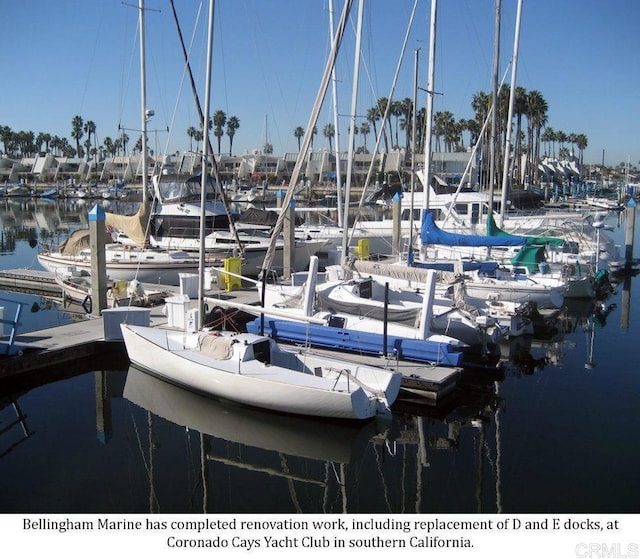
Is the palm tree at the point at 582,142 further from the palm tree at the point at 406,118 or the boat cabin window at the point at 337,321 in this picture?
the boat cabin window at the point at 337,321

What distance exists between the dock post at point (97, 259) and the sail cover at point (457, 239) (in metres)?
11.1

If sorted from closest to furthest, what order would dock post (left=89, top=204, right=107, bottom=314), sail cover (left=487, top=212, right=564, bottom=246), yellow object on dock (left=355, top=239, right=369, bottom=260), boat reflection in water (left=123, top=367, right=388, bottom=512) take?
boat reflection in water (left=123, top=367, right=388, bottom=512)
dock post (left=89, top=204, right=107, bottom=314)
sail cover (left=487, top=212, right=564, bottom=246)
yellow object on dock (left=355, top=239, right=369, bottom=260)

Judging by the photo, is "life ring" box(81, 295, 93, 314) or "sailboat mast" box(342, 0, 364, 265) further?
"life ring" box(81, 295, 93, 314)

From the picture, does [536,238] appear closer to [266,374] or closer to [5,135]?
[266,374]

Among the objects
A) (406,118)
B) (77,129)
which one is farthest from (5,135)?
(406,118)

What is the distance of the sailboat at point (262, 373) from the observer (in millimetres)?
12578

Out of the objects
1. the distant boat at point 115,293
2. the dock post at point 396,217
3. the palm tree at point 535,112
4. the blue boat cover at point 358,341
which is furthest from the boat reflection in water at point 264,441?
Result: the palm tree at point 535,112

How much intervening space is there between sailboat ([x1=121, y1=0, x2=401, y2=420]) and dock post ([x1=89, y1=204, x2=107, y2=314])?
14.8 feet

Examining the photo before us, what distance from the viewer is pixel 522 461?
11461mm

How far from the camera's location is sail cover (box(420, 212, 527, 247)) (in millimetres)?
23266

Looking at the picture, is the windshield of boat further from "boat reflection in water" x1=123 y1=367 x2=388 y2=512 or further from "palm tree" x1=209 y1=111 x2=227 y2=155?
"palm tree" x1=209 y1=111 x2=227 y2=155

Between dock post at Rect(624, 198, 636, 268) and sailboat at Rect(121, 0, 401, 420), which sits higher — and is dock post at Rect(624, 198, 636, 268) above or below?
above

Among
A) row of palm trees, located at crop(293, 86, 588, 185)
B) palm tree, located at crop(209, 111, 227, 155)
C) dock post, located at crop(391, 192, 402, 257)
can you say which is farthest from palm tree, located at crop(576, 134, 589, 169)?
dock post, located at crop(391, 192, 402, 257)

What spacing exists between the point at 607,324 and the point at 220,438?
15066 millimetres
